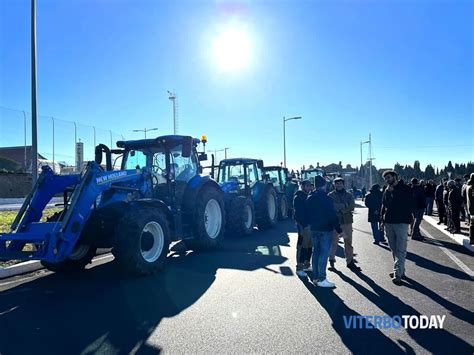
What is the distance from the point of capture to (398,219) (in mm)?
6391

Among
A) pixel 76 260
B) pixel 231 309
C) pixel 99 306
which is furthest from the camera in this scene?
pixel 76 260

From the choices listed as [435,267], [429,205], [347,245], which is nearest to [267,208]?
[347,245]

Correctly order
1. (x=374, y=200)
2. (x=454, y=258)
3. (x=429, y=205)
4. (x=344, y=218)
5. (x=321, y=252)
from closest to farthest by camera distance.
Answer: (x=321, y=252) < (x=344, y=218) < (x=454, y=258) < (x=374, y=200) < (x=429, y=205)

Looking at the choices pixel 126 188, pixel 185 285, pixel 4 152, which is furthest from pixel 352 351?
pixel 4 152

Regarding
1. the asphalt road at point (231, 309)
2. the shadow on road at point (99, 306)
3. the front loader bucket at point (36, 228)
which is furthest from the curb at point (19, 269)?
the shadow on road at point (99, 306)

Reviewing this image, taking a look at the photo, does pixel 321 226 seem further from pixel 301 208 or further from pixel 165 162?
pixel 165 162

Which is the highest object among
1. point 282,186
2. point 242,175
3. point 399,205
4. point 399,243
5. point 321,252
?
point 242,175

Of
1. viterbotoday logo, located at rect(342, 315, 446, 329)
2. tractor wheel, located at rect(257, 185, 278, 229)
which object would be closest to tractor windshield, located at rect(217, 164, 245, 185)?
tractor wheel, located at rect(257, 185, 278, 229)

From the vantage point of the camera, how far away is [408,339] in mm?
4035

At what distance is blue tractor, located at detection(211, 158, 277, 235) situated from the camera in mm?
11445

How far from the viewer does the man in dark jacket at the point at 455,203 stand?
36.7ft

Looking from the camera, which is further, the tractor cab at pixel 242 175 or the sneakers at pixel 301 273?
the tractor cab at pixel 242 175

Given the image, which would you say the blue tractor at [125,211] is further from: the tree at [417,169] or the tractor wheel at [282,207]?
the tree at [417,169]

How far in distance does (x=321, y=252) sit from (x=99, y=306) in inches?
135
